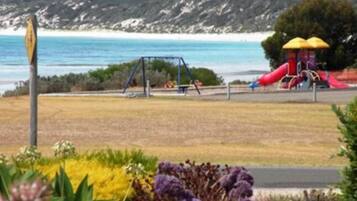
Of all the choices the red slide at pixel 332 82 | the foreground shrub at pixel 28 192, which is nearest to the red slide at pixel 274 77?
the red slide at pixel 332 82

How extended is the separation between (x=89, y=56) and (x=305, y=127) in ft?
303

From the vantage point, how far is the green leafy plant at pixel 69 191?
5.16 meters

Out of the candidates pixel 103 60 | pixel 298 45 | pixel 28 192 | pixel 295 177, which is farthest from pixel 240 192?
pixel 103 60

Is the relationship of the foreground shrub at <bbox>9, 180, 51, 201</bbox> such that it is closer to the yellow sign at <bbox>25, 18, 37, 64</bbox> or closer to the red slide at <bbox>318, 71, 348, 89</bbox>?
the yellow sign at <bbox>25, 18, 37, 64</bbox>

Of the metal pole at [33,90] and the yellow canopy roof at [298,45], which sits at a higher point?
the yellow canopy roof at [298,45]

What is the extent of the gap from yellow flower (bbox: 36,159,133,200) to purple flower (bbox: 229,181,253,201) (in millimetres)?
750

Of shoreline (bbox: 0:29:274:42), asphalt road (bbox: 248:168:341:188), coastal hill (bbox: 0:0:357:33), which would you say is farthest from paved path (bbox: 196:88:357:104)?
shoreline (bbox: 0:29:274:42)

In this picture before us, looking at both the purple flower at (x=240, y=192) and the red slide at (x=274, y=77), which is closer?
the purple flower at (x=240, y=192)

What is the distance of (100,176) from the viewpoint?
7609 mm

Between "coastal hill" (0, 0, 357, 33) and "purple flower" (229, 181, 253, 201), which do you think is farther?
"coastal hill" (0, 0, 357, 33)

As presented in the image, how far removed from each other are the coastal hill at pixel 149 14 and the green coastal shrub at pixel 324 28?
95255 millimetres

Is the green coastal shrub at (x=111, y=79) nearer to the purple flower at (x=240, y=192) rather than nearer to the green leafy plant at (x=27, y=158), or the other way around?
the green leafy plant at (x=27, y=158)

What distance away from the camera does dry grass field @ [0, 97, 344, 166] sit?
1952cm

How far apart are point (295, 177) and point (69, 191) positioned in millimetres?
9526
